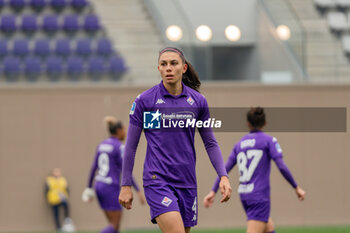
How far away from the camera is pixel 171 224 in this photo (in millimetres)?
A: 6008

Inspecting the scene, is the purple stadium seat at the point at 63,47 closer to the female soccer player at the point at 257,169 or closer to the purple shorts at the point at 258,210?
the female soccer player at the point at 257,169

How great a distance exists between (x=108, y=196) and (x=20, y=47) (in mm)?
9358

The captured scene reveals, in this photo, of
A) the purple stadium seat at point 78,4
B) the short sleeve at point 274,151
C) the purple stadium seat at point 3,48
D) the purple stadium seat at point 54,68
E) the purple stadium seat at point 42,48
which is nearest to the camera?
the short sleeve at point 274,151

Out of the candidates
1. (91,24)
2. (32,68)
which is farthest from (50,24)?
(32,68)

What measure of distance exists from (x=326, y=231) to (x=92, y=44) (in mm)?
8282

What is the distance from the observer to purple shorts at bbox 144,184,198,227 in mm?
6102

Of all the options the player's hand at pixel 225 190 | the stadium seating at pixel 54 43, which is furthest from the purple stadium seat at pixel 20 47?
the player's hand at pixel 225 190

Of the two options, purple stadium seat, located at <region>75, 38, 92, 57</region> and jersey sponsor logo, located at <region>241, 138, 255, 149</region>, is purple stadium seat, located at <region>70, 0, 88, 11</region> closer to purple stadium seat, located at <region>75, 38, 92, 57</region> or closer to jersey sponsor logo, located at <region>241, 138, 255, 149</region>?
purple stadium seat, located at <region>75, 38, 92, 57</region>

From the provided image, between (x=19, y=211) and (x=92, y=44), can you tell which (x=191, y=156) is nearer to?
(x=19, y=211)

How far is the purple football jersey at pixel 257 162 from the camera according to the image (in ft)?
29.1

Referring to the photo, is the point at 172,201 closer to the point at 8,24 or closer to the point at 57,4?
the point at 8,24

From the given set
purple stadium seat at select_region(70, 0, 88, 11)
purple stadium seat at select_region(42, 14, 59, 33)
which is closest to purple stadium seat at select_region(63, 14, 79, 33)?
purple stadium seat at select_region(42, 14, 59, 33)

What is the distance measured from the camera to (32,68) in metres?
18.5

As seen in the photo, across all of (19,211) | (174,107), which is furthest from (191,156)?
(19,211)
